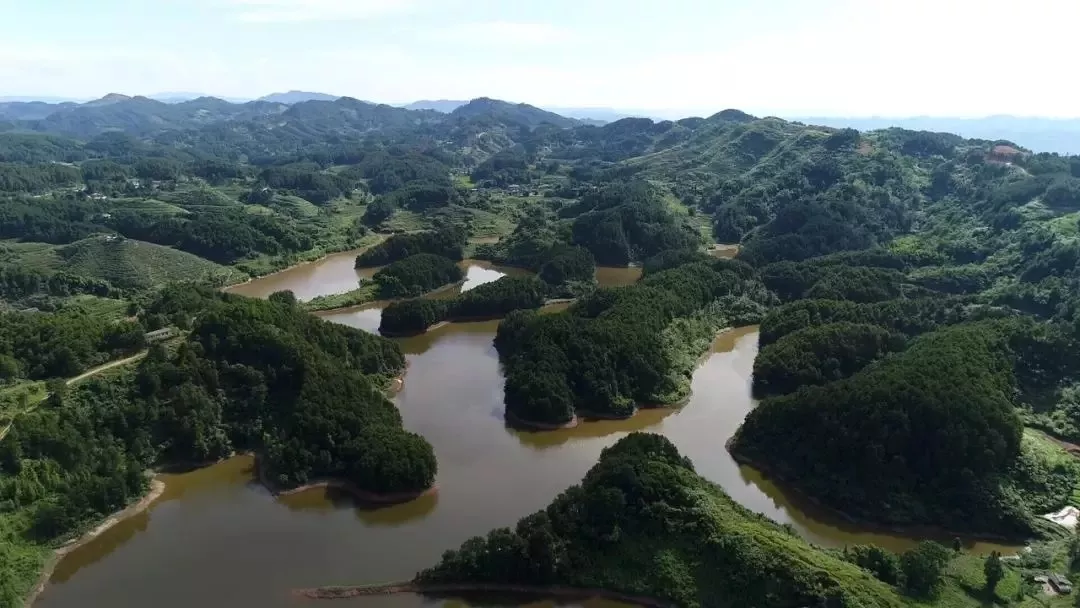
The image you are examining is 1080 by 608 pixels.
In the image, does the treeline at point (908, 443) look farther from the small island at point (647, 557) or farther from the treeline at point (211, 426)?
the treeline at point (211, 426)

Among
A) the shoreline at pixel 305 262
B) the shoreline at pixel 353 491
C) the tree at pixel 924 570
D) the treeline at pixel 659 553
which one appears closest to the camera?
the treeline at pixel 659 553

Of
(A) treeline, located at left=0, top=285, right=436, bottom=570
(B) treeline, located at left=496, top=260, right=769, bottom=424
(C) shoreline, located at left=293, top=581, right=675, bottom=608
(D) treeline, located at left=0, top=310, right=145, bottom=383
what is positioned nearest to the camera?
(C) shoreline, located at left=293, top=581, right=675, bottom=608

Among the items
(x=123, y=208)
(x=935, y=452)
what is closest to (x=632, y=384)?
(x=935, y=452)

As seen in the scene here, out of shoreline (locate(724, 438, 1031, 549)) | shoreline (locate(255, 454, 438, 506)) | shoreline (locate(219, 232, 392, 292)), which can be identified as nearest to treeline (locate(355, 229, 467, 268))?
shoreline (locate(219, 232, 392, 292))

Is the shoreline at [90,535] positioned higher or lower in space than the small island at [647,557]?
lower

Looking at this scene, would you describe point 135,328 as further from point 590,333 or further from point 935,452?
point 935,452

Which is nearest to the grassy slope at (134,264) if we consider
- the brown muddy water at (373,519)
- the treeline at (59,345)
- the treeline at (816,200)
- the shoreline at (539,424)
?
the treeline at (59,345)

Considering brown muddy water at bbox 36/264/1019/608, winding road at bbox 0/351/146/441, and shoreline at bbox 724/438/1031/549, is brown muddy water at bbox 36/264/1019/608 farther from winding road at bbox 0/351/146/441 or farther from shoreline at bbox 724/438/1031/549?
winding road at bbox 0/351/146/441
